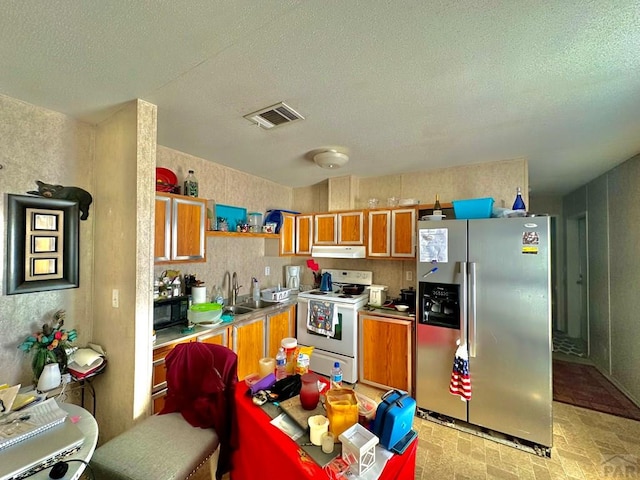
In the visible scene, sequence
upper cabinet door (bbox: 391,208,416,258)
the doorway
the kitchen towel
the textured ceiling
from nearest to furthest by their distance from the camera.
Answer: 1. the textured ceiling
2. upper cabinet door (bbox: 391,208,416,258)
3. the kitchen towel
4. the doorway

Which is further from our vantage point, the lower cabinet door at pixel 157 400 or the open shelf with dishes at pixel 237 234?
the open shelf with dishes at pixel 237 234

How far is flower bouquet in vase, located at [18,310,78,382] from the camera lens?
5.42 ft

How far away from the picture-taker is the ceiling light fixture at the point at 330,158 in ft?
8.63

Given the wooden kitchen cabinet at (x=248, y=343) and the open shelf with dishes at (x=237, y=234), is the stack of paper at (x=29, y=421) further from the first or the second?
the open shelf with dishes at (x=237, y=234)

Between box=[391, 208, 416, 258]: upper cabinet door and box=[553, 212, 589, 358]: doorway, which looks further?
box=[553, 212, 589, 358]: doorway

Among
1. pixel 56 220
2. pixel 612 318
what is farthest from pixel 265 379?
pixel 612 318

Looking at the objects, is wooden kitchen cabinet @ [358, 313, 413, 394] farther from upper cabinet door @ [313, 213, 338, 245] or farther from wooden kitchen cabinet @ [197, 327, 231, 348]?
wooden kitchen cabinet @ [197, 327, 231, 348]

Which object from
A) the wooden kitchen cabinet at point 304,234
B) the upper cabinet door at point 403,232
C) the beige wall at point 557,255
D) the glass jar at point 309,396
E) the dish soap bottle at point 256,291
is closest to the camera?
the glass jar at point 309,396

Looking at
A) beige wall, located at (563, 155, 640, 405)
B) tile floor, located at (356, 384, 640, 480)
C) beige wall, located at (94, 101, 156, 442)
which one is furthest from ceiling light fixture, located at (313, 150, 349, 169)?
beige wall, located at (563, 155, 640, 405)

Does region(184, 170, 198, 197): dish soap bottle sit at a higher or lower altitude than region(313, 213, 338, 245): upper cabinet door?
higher

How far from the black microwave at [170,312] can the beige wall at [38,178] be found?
0.46 m

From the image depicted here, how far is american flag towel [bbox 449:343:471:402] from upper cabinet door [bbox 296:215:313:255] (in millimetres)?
2155

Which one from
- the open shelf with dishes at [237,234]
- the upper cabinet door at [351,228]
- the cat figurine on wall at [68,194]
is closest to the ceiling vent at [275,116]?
the open shelf with dishes at [237,234]

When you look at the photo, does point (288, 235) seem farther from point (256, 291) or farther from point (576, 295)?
point (576, 295)
